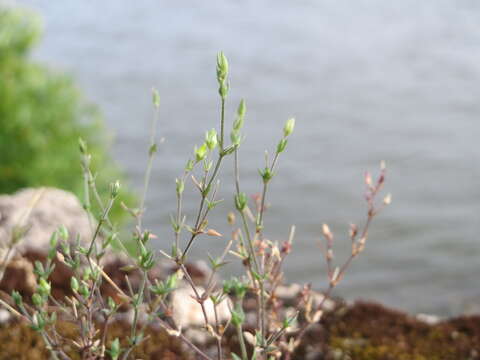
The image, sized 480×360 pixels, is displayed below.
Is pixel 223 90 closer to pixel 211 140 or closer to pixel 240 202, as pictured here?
pixel 211 140

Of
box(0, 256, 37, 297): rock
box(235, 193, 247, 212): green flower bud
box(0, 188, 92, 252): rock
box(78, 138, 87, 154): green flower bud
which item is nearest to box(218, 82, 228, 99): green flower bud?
box(235, 193, 247, 212): green flower bud

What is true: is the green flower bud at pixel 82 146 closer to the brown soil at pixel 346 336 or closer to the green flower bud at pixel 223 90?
the green flower bud at pixel 223 90

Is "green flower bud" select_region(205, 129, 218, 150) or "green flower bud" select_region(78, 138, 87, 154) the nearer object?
"green flower bud" select_region(205, 129, 218, 150)

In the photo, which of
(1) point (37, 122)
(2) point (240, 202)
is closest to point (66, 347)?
(2) point (240, 202)

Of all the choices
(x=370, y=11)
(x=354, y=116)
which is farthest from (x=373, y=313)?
(x=370, y=11)

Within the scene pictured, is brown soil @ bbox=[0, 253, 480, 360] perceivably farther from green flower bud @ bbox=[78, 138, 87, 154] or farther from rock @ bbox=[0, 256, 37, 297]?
green flower bud @ bbox=[78, 138, 87, 154]

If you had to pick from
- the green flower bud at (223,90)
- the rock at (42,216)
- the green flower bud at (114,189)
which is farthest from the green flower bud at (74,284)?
the rock at (42,216)
